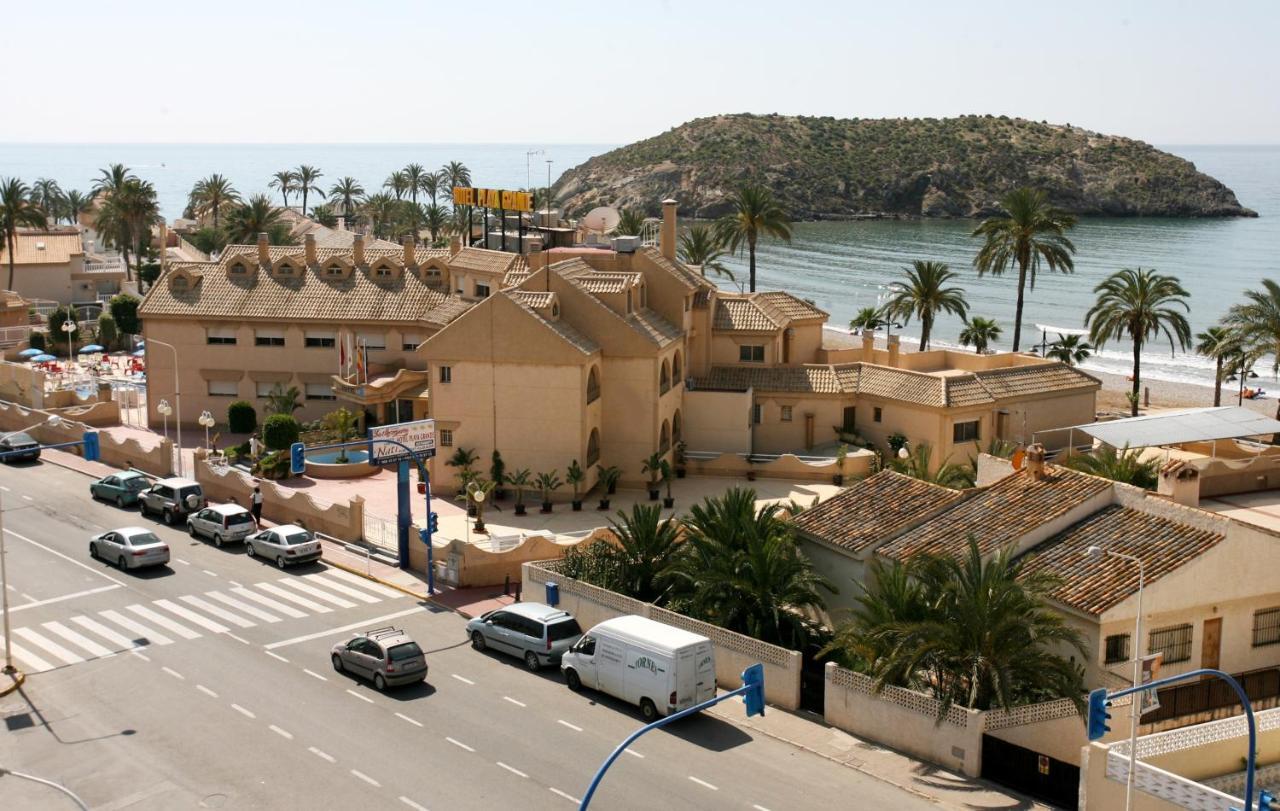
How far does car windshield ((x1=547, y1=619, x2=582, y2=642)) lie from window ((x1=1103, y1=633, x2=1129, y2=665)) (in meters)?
13.1

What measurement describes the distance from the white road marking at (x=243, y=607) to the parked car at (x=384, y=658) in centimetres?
531

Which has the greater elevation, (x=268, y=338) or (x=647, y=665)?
(x=268, y=338)

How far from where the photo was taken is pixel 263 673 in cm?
3488


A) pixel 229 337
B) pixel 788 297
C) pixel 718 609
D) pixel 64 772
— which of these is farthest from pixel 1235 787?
pixel 229 337

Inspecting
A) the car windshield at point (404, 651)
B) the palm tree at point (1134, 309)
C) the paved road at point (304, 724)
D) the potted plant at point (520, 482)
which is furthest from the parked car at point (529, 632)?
the palm tree at point (1134, 309)

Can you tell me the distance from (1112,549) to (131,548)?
29.4 meters

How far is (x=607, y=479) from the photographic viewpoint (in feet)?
171

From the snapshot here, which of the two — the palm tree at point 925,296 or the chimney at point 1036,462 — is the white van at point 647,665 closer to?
the chimney at point 1036,462

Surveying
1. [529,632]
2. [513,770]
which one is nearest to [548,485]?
[529,632]

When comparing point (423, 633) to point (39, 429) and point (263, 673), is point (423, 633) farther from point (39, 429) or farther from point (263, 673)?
point (39, 429)

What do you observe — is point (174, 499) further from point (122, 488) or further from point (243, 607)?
point (243, 607)

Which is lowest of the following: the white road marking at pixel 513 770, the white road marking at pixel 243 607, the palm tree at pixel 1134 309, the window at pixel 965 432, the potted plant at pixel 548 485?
the white road marking at pixel 513 770

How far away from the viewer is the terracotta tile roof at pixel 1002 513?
116 feet

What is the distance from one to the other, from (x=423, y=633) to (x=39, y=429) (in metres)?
31.4
